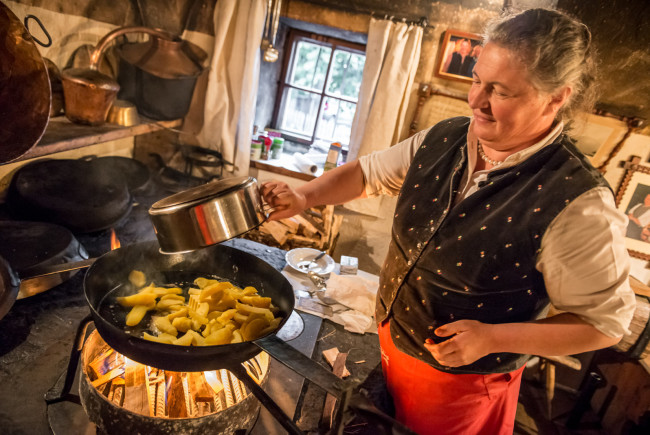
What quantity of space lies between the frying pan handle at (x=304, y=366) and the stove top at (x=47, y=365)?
2.03ft

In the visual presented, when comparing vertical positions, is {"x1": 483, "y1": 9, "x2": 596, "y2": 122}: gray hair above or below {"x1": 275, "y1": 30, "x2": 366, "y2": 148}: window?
above

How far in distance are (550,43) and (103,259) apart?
1.69 meters

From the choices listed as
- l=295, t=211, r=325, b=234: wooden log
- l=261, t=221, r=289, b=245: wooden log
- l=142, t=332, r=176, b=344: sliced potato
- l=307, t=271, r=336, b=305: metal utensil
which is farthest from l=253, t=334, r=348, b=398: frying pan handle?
l=295, t=211, r=325, b=234: wooden log

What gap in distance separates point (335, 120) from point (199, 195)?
4150 mm

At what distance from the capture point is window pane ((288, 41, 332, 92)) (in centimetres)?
486

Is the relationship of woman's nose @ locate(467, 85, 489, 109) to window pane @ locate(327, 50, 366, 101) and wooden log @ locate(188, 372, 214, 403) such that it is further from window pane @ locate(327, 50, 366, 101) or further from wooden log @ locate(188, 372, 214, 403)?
window pane @ locate(327, 50, 366, 101)

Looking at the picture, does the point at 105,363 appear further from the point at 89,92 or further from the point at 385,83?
the point at 385,83

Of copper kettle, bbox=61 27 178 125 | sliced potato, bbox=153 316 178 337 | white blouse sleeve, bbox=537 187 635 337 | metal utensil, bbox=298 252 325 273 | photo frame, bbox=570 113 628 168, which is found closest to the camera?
white blouse sleeve, bbox=537 187 635 337

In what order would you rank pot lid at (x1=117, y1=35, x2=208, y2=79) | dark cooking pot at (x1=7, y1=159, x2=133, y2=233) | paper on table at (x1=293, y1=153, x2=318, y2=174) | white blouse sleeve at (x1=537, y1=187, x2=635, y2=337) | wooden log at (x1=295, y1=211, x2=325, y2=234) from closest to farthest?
white blouse sleeve at (x1=537, y1=187, x2=635, y2=337)
dark cooking pot at (x1=7, y1=159, x2=133, y2=233)
pot lid at (x1=117, y1=35, x2=208, y2=79)
wooden log at (x1=295, y1=211, x2=325, y2=234)
paper on table at (x1=293, y1=153, x2=318, y2=174)

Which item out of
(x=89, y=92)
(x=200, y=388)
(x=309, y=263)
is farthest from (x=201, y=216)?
(x=89, y=92)

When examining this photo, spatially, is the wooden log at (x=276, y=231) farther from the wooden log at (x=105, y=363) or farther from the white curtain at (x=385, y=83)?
the wooden log at (x=105, y=363)

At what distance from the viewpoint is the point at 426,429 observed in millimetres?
1539

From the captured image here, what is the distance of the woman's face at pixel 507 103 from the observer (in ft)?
3.76

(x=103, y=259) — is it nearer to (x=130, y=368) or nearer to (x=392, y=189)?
(x=130, y=368)
